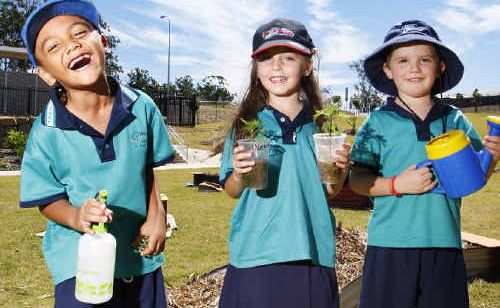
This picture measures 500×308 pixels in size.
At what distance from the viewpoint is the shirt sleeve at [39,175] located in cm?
236

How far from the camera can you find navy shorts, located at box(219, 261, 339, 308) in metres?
2.56

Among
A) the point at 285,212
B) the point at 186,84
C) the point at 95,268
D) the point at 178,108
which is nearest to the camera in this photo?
the point at 95,268

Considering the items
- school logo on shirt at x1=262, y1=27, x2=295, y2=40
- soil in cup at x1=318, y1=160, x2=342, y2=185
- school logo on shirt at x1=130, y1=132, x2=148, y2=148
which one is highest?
school logo on shirt at x1=262, y1=27, x2=295, y2=40

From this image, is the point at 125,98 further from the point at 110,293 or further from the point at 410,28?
the point at 410,28

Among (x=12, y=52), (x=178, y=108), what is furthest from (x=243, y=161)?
(x=178, y=108)

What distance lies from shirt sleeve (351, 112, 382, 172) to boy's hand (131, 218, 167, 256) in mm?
1226

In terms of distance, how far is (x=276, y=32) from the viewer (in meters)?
2.77

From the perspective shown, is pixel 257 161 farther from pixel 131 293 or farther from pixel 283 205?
pixel 131 293

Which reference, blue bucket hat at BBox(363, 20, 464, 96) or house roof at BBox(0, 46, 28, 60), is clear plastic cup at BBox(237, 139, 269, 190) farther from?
house roof at BBox(0, 46, 28, 60)

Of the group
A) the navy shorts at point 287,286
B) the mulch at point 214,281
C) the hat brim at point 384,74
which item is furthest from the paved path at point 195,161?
the navy shorts at point 287,286

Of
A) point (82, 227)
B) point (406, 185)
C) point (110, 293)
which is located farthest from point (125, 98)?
point (406, 185)

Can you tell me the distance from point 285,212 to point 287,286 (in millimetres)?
373

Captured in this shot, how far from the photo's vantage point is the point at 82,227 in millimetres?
2158

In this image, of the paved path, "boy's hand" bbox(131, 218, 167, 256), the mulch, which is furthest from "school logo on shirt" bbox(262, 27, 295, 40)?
the paved path
